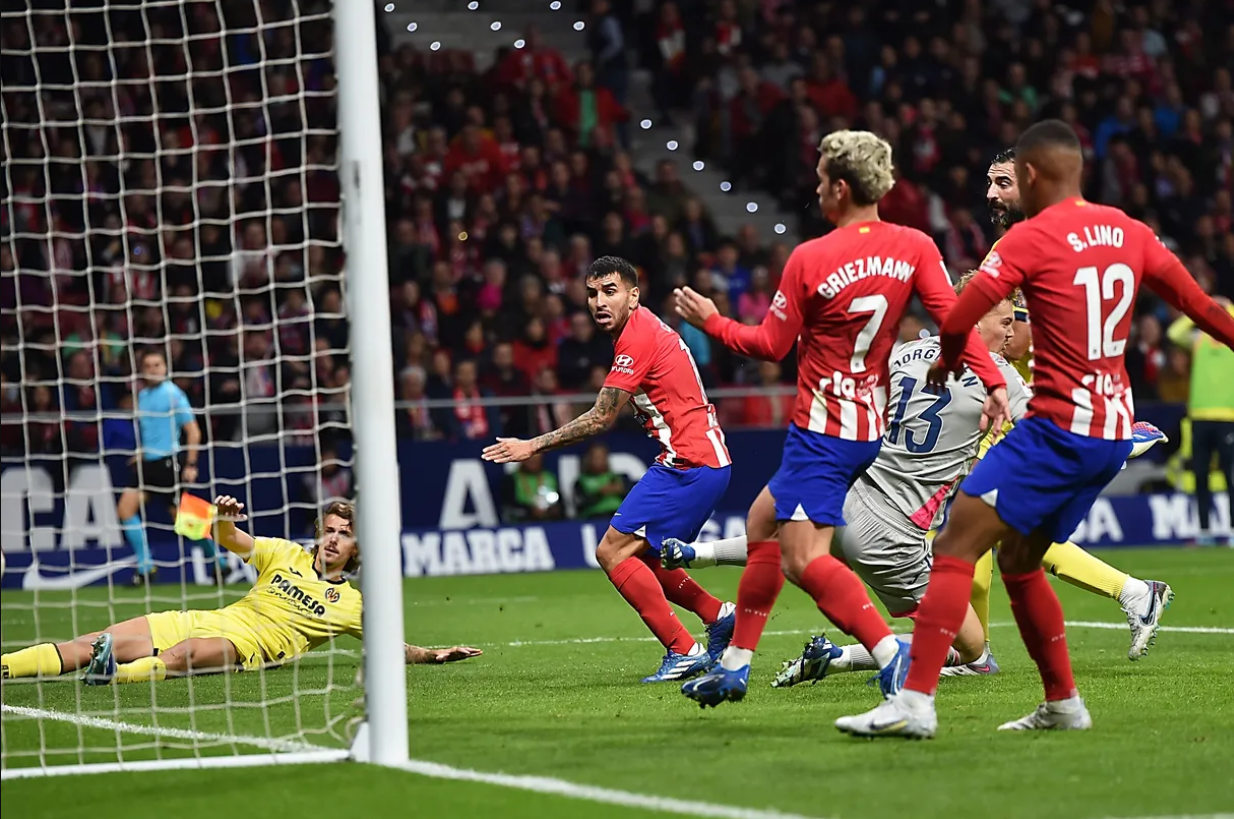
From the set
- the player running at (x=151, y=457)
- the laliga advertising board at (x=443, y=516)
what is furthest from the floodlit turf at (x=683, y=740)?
the laliga advertising board at (x=443, y=516)

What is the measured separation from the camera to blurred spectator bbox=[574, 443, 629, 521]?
1683 cm

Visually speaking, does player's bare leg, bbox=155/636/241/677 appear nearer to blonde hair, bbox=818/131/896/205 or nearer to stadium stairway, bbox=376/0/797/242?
blonde hair, bbox=818/131/896/205

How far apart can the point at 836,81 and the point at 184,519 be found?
52.1 feet

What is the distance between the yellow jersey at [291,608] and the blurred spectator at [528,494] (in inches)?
310

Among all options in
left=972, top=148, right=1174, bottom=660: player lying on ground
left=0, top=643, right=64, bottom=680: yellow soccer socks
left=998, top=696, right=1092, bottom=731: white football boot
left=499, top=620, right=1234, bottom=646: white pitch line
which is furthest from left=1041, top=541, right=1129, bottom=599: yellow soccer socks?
left=0, top=643, right=64, bottom=680: yellow soccer socks

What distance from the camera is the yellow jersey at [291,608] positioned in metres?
8.63

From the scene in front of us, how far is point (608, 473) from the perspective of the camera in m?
16.9

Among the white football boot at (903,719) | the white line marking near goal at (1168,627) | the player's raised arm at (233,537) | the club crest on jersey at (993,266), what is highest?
the club crest on jersey at (993,266)

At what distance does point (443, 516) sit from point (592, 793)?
11.7 m

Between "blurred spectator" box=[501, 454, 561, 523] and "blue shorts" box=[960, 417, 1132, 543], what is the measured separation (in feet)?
36.0

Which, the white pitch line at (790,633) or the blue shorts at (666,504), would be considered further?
the white pitch line at (790,633)

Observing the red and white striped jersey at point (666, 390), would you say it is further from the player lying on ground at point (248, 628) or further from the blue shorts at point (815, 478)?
the blue shorts at point (815, 478)

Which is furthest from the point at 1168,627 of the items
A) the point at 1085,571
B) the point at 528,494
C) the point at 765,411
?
the point at 528,494

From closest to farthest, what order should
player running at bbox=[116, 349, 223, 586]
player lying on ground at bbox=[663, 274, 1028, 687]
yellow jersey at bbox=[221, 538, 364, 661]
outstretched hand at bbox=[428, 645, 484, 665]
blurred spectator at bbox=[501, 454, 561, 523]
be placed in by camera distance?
player lying on ground at bbox=[663, 274, 1028, 687], outstretched hand at bbox=[428, 645, 484, 665], yellow jersey at bbox=[221, 538, 364, 661], player running at bbox=[116, 349, 223, 586], blurred spectator at bbox=[501, 454, 561, 523]
